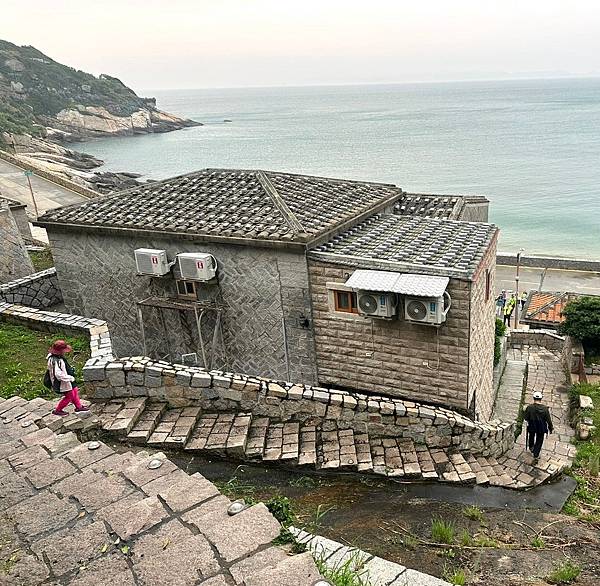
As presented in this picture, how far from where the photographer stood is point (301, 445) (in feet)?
26.8

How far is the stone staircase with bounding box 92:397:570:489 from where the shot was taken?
7809mm

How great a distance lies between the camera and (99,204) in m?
13.2

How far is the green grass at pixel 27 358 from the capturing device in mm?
9102

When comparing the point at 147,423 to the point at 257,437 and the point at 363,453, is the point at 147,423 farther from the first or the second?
the point at 363,453

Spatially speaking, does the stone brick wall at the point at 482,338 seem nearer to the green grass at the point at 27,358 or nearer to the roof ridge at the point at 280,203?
the roof ridge at the point at 280,203

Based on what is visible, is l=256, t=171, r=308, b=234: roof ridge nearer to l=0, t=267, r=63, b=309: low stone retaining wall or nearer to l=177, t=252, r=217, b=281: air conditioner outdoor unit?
l=177, t=252, r=217, b=281: air conditioner outdoor unit

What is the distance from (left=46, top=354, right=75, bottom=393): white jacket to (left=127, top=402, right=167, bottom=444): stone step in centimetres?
116

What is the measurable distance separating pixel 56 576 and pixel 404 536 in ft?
12.9

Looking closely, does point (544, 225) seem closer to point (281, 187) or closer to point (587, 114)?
point (281, 187)

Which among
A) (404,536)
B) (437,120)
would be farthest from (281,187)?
(437,120)

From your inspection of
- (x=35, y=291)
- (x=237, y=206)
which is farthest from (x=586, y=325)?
(x=35, y=291)

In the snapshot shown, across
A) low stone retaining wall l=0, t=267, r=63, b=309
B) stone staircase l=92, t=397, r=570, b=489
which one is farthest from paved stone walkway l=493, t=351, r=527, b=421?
low stone retaining wall l=0, t=267, r=63, b=309

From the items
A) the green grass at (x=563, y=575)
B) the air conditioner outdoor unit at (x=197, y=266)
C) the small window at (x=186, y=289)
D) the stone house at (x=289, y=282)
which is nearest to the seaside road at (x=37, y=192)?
the stone house at (x=289, y=282)

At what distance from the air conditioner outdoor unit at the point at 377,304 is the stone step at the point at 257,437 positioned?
105 inches
